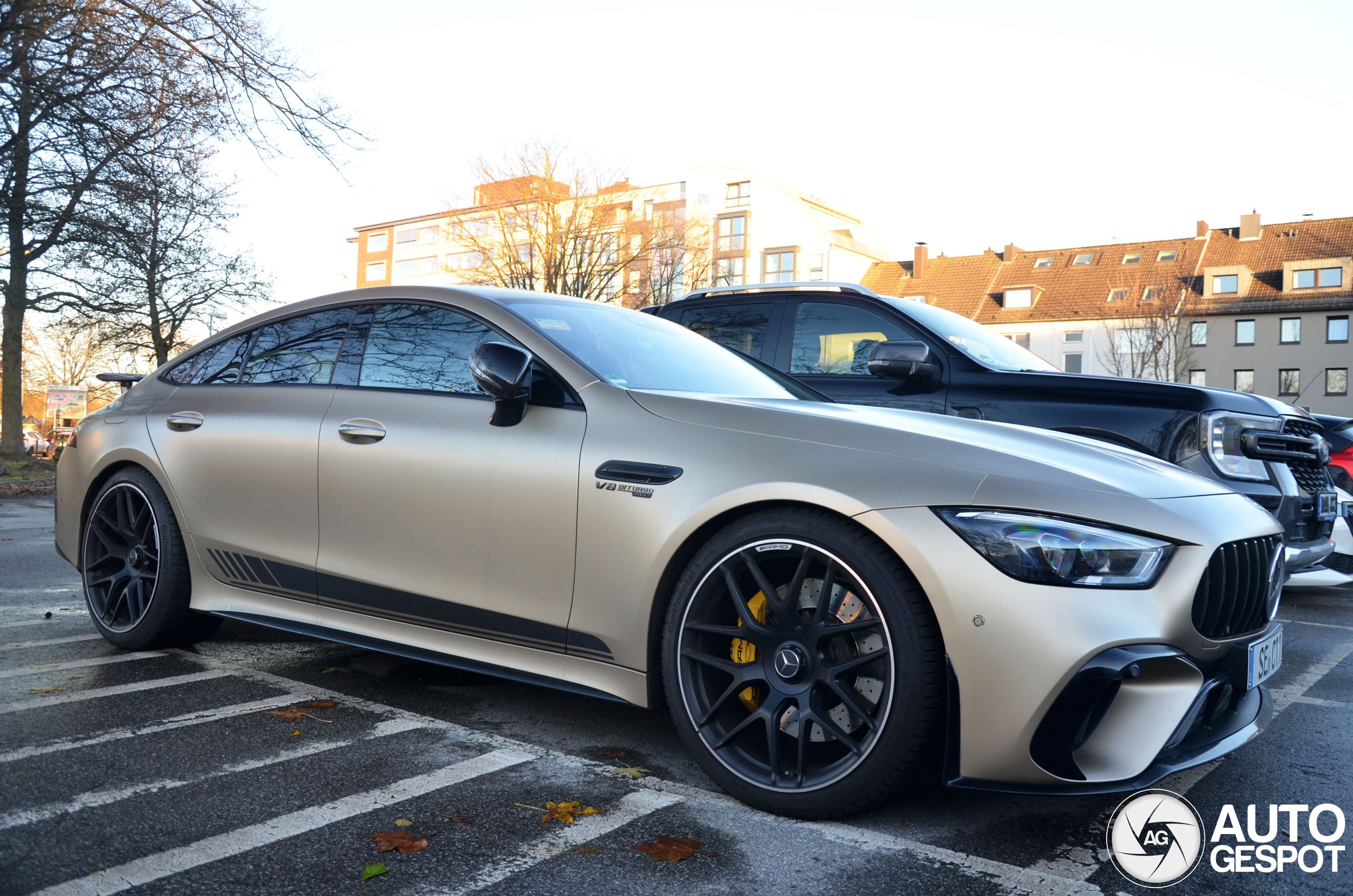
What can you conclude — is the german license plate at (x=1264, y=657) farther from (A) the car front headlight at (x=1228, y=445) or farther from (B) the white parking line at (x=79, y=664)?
(B) the white parking line at (x=79, y=664)

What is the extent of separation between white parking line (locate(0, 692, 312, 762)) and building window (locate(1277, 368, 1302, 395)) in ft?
179

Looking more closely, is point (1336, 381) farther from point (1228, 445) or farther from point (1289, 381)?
point (1228, 445)

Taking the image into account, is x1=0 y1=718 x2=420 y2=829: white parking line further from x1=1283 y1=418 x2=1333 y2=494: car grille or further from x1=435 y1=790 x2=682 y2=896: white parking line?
x1=1283 y1=418 x2=1333 y2=494: car grille

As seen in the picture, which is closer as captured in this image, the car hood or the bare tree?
the car hood

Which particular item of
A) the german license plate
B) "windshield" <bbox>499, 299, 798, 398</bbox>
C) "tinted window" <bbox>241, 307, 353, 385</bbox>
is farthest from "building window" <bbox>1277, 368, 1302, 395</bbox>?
"tinted window" <bbox>241, 307, 353, 385</bbox>

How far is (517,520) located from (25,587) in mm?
4219

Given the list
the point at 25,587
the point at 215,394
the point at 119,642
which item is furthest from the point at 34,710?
the point at 25,587

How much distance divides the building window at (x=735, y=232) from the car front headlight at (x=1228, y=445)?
5808 centimetres

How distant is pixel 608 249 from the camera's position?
1368 inches

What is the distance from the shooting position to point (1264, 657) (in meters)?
2.68

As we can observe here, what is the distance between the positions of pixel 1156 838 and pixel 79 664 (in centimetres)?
380

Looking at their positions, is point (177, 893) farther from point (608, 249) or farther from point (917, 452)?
point (608, 249)

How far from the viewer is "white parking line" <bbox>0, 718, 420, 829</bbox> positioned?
2.51m

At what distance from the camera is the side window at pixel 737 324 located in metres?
6.57
